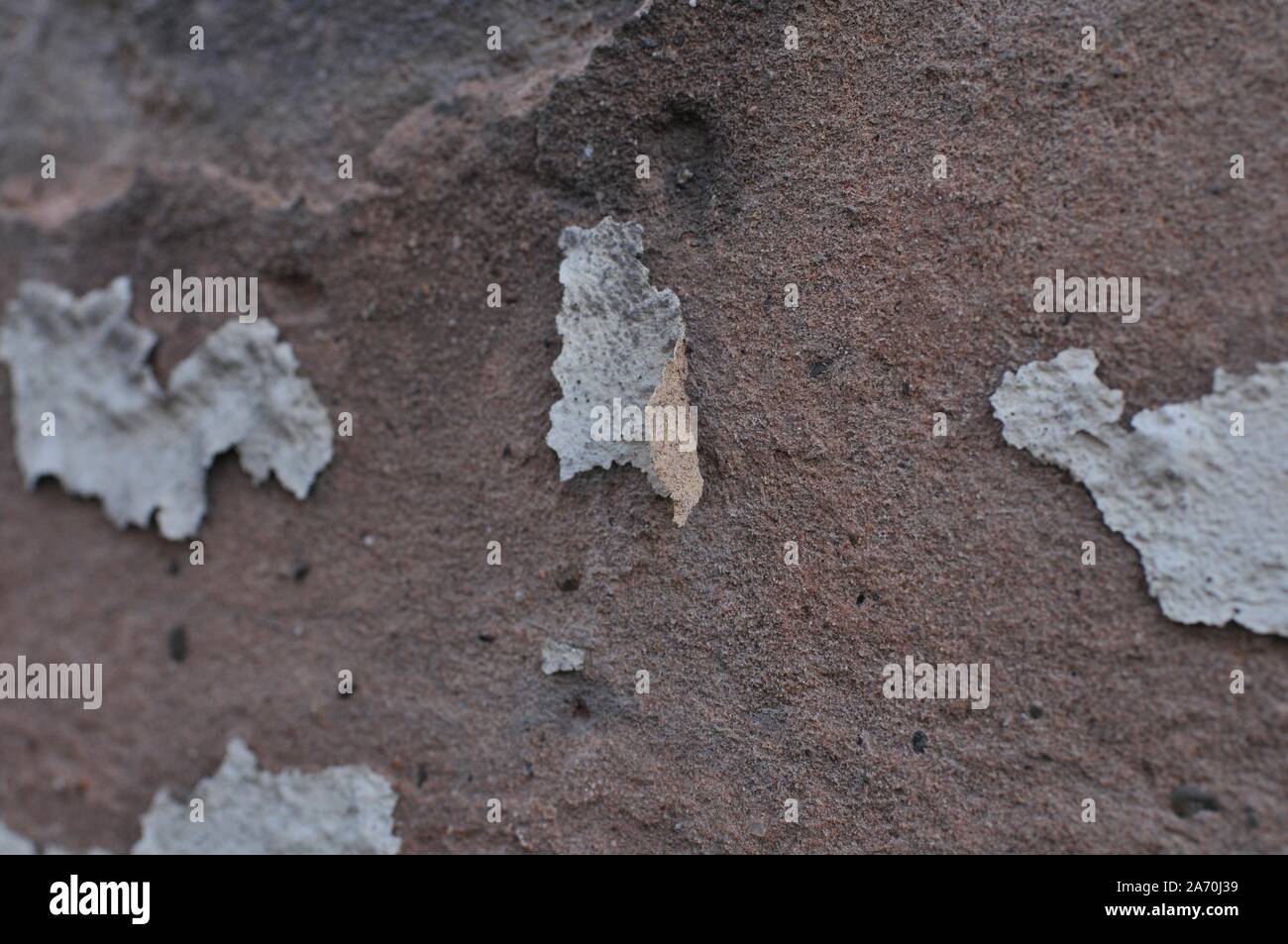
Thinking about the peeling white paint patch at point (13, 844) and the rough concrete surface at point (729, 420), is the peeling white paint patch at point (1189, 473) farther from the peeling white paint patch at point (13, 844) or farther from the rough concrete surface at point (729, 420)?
the peeling white paint patch at point (13, 844)

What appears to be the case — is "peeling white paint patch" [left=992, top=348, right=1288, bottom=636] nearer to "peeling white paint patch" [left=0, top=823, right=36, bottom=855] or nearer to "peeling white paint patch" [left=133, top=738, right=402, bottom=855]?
"peeling white paint patch" [left=133, top=738, right=402, bottom=855]

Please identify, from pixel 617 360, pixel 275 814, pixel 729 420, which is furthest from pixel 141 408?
pixel 729 420

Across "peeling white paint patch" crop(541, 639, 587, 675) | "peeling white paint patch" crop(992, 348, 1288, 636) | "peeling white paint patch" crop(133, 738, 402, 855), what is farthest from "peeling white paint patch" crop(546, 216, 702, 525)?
"peeling white paint patch" crop(133, 738, 402, 855)

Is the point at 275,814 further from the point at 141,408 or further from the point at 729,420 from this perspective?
the point at 729,420

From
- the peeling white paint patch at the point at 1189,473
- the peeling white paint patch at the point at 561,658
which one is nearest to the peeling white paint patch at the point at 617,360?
the peeling white paint patch at the point at 561,658

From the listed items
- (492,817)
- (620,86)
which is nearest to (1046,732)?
(492,817)
